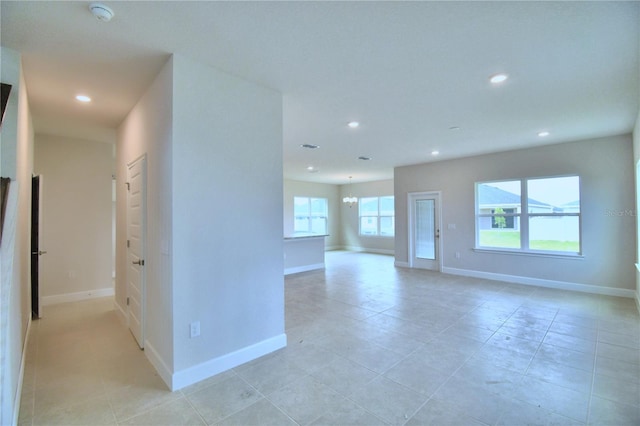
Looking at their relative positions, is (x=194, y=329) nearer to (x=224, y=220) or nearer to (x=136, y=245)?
(x=224, y=220)

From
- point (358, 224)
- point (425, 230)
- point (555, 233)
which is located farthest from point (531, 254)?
point (358, 224)

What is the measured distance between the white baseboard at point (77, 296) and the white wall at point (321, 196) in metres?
5.89

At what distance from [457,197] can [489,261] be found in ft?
5.18

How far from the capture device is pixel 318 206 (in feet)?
39.5

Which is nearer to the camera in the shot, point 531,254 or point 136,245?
point 136,245

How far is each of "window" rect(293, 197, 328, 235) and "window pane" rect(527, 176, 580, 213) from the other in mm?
6925

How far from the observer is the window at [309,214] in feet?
37.1

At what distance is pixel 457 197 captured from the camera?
6957 millimetres

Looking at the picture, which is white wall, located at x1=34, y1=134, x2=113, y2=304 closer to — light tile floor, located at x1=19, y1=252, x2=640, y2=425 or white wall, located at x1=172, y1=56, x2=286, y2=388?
light tile floor, located at x1=19, y1=252, x2=640, y2=425

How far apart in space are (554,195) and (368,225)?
21.8 ft

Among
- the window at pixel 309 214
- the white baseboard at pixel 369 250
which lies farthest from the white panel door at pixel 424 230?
the window at pixel 309 214

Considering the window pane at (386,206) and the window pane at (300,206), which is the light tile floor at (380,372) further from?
the window pane at (300,206)

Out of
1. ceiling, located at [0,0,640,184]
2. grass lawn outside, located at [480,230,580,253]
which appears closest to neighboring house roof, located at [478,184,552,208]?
grass lawn outside, located at [480,230,580,253]

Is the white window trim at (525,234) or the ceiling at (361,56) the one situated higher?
the ceiling at (361,56)
